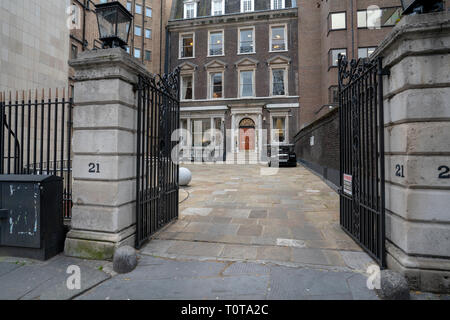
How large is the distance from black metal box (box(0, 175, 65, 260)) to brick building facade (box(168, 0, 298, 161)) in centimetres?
2210

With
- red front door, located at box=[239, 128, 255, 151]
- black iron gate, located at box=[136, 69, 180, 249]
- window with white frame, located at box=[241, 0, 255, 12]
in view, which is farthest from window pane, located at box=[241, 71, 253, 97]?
black iron gate, located at box=[136, 69, 180, 249]

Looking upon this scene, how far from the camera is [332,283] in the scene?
2883 mm

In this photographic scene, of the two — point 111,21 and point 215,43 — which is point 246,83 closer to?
point 215,43

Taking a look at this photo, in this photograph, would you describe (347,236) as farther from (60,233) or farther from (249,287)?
(60,233)

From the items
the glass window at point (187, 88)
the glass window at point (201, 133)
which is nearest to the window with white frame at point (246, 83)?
the glass window at point (201, 133)

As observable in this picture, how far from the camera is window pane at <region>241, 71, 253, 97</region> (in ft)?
90.7

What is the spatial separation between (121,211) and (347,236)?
388cm

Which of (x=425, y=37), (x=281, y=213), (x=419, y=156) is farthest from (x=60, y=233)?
(x=425, y=37)

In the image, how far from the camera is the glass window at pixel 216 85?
2833 cm

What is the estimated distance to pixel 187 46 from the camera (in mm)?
29531

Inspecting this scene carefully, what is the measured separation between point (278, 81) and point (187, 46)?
1152 centimetres

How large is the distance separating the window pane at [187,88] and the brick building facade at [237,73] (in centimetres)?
11

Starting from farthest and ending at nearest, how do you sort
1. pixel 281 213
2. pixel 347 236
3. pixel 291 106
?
pixel 291 106
pixel 281 213
pixel 347 236

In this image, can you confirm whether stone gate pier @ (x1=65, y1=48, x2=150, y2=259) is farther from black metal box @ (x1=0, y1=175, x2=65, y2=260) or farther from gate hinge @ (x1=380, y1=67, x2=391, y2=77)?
gate hinge @ (x1=380, y1=67, x2=391, y2=77)
